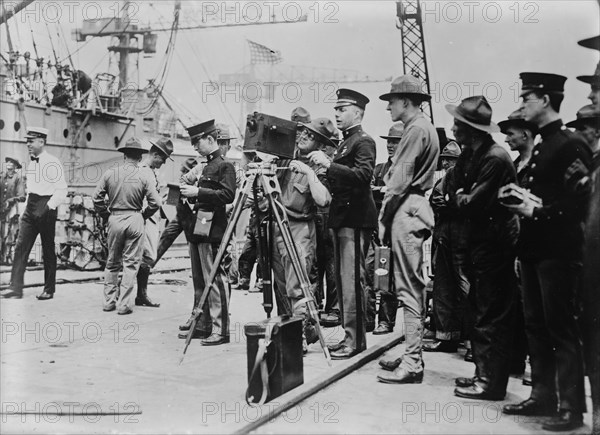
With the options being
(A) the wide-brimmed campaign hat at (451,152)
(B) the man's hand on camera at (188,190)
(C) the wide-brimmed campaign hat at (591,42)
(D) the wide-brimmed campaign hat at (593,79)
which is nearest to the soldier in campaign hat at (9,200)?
(B) the man's hand on camera at (188,190)

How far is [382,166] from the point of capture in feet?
26.2

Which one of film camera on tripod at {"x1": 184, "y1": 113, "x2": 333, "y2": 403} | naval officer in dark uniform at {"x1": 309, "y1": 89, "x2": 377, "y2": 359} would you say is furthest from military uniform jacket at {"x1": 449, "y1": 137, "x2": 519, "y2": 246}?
film camera on tripod at {"x1": 184, "y1": 113, "x2": 333, "y2": 403}

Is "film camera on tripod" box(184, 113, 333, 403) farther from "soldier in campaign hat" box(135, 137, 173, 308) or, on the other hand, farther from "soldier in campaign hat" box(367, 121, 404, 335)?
"soldier in campaign hat" box(135, 137, 173, 308)

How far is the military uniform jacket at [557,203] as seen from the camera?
3.82 m

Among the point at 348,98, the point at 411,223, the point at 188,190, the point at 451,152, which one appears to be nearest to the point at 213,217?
the point at 188,190

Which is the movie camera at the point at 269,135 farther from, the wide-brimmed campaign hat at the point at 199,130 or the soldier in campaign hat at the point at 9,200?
the soldier in campaign hat at the point at 9,200

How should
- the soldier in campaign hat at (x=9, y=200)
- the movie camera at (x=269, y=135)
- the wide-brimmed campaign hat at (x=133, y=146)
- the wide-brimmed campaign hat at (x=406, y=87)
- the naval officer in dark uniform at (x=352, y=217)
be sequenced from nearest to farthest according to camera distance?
the wide-brimmed campaign hat at (x=406, y=87) < the movie camera at (x=269, y=135) < the naval officer in dark uniform at (x=352, y=217) < the wide-brimmed campaign hat at (x=133, y=146) < the soldier in campaign hat at (x=9, y=200)

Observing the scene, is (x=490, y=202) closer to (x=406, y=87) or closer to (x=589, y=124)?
(x=589, y=124)

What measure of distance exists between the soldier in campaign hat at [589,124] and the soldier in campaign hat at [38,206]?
20.6 ft

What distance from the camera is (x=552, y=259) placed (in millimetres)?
3865

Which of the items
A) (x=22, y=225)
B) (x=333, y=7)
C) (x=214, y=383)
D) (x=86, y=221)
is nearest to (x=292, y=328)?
(x=214, y=383)

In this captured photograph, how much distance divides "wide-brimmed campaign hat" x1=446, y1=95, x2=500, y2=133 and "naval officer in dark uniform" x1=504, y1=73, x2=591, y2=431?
52cm

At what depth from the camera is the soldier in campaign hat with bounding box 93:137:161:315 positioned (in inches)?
310

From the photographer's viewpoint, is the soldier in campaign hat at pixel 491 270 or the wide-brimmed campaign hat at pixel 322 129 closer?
the soldier in campaign hat at pixel 491 270
